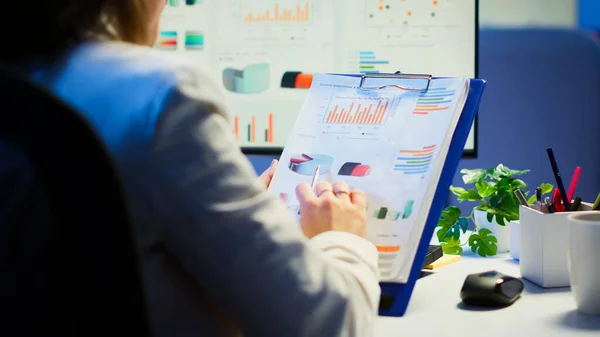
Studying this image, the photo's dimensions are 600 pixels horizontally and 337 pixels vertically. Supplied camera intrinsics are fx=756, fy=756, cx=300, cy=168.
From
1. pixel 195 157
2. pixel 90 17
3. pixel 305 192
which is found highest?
pixel 90 17

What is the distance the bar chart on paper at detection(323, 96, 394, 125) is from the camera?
3.55ft

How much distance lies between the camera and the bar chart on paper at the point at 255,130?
2.57 m

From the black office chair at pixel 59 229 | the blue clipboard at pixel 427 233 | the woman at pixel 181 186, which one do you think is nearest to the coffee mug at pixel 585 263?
the blue clipboard at pixel 427 233

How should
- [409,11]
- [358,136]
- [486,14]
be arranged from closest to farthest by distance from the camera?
[358,136]
[409,11]
[486,14]

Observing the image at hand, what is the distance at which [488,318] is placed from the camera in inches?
37.5

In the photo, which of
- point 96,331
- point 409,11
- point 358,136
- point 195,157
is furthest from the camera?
point 409,11

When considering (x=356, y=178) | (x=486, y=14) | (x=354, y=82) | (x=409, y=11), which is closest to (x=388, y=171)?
(x=356, y=178)

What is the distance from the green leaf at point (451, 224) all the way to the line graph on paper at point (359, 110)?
307 millimetres

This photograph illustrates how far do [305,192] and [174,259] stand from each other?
355 millimetres

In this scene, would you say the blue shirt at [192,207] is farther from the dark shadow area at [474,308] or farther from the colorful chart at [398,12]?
the colorful chart at [398,12]

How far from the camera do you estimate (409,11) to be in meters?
2.49

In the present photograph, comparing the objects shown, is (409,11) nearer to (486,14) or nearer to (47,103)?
(486,14)

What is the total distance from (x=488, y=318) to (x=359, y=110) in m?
0.34

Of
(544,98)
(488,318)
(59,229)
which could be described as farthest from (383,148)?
(544,98)
